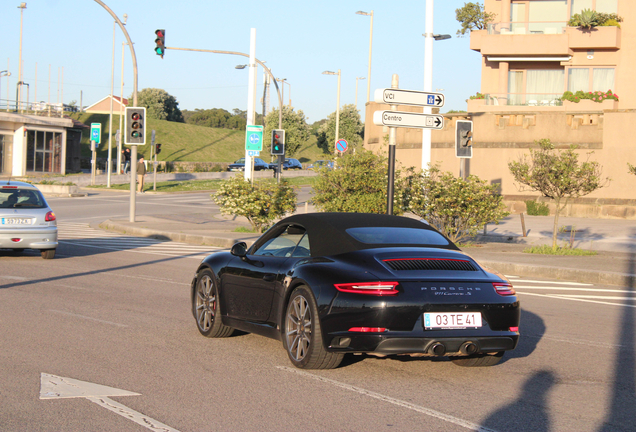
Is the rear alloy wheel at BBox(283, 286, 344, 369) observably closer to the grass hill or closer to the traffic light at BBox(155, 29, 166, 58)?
the traffic light at BBox(155, 29, 166, 58)

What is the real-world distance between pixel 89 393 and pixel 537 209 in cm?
3046

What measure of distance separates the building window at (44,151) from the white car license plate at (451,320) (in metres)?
55.1

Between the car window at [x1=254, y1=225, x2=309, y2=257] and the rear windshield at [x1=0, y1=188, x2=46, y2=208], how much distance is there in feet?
31.0

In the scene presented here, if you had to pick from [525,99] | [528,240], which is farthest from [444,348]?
[525,99]

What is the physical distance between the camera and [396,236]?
668 centimetres

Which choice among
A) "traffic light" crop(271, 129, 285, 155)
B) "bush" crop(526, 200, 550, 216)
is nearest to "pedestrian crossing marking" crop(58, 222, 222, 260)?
"traffic light" crop(271, 129, 285, 155)

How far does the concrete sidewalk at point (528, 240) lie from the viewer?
48.0 ft

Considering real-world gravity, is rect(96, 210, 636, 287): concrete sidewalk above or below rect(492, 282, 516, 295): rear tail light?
below

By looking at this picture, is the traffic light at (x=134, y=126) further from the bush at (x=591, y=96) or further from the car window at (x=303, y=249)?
the bush at (x=591, y=96)

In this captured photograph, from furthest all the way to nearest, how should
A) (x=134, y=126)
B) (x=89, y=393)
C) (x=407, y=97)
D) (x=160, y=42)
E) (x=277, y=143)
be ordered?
(x=277, y=143), (x=160, y=42), (x=134, y=126), (x=407, y=97), (x=89, y=393)


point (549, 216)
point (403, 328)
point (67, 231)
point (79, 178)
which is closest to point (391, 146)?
point (403, 328)

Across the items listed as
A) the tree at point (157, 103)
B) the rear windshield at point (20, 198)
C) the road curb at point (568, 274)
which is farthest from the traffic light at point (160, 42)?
the tree at point (157, 103)

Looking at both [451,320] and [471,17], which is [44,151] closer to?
[471,17]

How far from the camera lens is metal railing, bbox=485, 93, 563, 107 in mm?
37188
